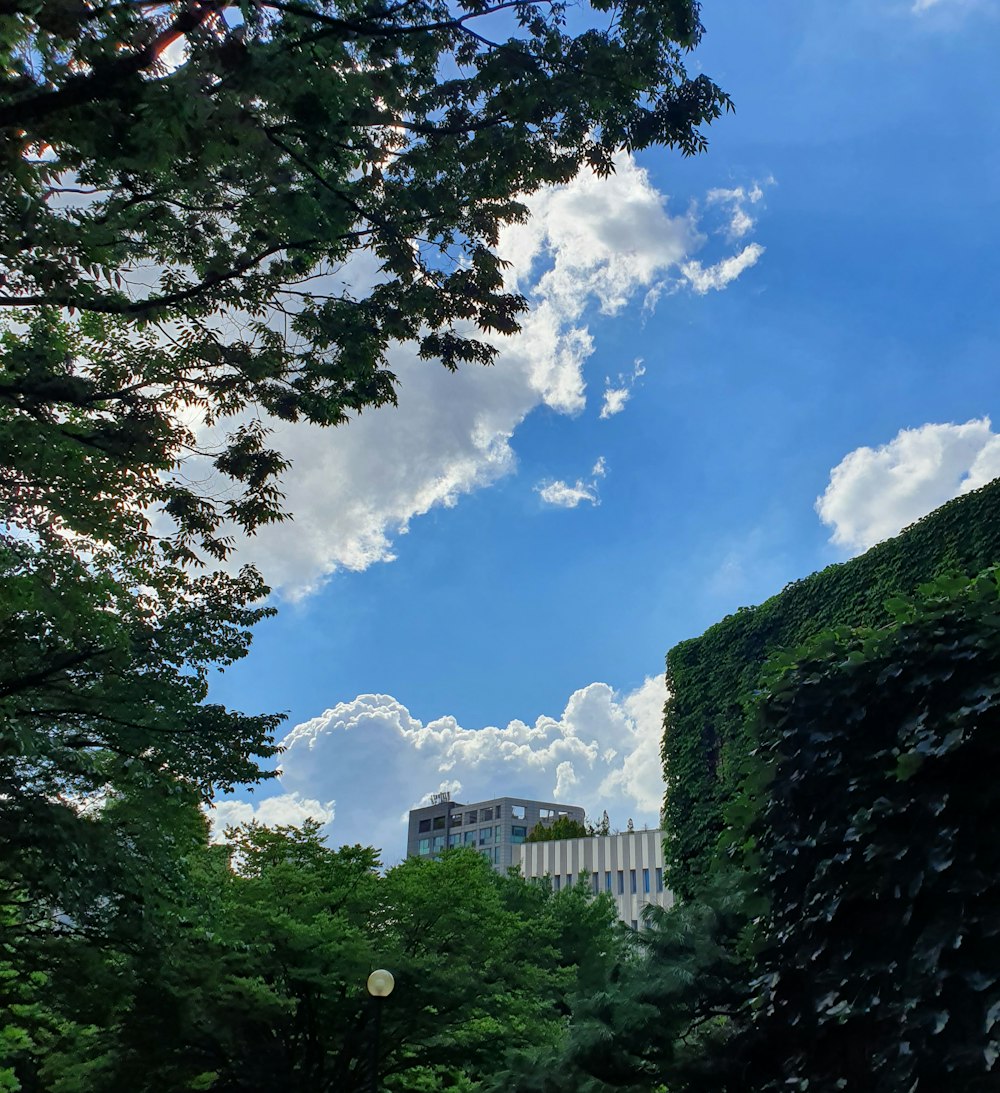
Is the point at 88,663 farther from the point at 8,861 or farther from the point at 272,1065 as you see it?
the point at 272,1065

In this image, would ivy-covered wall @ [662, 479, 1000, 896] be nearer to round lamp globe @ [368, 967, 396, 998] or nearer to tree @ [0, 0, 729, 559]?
round lamp globe @ [368, 967, 396, 998]

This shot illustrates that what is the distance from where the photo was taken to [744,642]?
81.7ft

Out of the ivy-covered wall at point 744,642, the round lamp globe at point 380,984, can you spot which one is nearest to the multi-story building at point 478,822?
the ivy-covered wall at point 744,642

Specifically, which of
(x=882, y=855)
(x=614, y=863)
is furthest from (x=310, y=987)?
(x=614, y=863)

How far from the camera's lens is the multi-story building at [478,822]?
115812 millimetres

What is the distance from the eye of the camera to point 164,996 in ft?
53.1

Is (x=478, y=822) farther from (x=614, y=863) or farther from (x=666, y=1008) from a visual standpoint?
(x=666, y=1008)

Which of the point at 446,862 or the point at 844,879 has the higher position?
the point at 446,862

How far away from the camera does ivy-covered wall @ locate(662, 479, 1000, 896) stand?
1909 cm

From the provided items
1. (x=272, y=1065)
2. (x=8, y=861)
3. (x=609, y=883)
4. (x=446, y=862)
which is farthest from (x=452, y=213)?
(x=609, y=883)

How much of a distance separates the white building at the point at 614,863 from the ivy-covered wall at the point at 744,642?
5407cm

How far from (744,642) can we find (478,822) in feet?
328

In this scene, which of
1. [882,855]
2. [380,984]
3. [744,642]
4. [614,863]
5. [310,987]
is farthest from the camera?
[614,863]

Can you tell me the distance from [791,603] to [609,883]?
6302 cm
